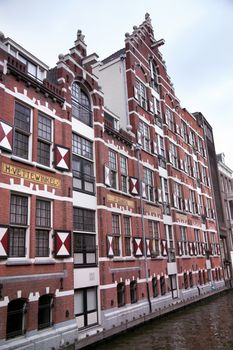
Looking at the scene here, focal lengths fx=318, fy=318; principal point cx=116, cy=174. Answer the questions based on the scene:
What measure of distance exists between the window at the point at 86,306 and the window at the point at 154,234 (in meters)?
7.16

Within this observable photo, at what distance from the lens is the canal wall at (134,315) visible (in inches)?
545

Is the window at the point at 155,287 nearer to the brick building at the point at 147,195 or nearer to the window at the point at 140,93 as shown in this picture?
the brick building at the point at 147,195

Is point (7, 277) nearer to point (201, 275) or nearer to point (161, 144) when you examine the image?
point (161, 144)

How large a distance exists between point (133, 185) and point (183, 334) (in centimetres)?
919

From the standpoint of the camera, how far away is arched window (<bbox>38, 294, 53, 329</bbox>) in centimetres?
1240

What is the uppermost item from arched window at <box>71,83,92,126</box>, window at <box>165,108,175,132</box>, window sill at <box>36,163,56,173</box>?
window at <box>165,108,175,132</box>

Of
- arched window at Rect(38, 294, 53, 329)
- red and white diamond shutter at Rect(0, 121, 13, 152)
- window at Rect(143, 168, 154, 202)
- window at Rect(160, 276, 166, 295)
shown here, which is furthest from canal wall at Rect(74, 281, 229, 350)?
red and white diamond shutter at Rect(0, 121, 13, 152)

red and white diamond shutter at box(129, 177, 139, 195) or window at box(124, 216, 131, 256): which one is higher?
red and white diamond shutter at box(129, 177, 139, 195)

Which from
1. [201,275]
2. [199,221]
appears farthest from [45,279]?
[199,221]

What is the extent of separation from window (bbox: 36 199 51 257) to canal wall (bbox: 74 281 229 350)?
391cm

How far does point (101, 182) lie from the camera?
1762 centimetres

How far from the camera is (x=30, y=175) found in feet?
43.0

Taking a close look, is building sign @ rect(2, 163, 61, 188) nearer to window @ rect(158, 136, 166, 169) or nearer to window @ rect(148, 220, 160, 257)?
window @ rect(148, 220, 160, 257)

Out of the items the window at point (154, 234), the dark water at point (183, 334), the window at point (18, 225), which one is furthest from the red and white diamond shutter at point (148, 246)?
the window at point (18, 225)
